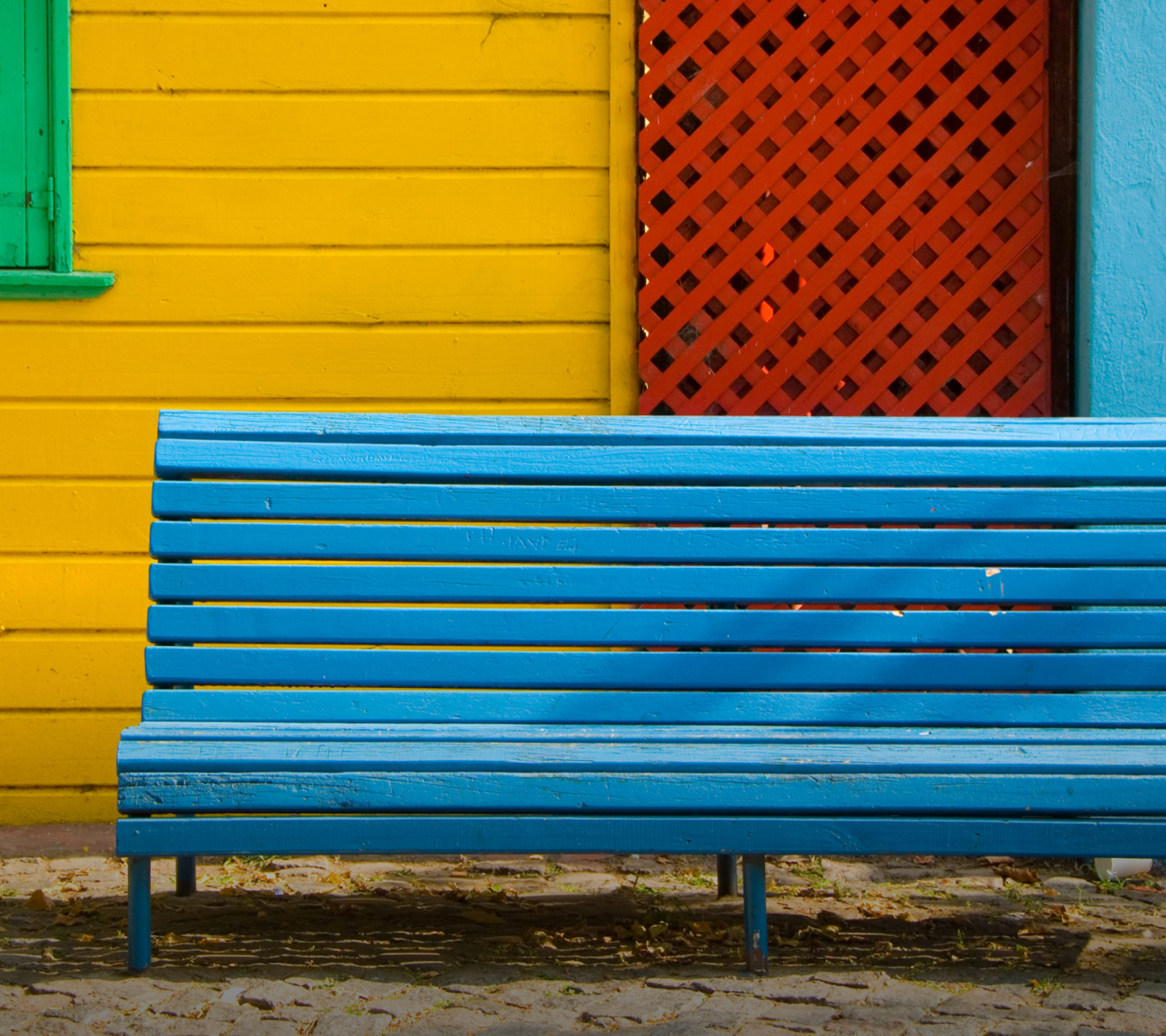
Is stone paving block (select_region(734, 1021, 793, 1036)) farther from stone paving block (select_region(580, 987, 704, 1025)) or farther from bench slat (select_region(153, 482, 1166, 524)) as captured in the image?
bench slat (select_region(153, 482, 1166, 524))

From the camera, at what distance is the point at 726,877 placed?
2674 millimetres

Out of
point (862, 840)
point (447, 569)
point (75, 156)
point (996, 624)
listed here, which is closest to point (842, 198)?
point (996, 624)

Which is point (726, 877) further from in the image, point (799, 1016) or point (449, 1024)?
point (449, 1024)

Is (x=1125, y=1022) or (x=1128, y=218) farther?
(x=1128, y=218)

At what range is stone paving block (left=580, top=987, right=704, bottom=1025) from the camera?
1.95 meters

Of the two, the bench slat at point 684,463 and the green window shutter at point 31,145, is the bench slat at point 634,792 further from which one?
the green window shutter at point 31,145

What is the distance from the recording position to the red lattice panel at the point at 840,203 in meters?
3.18

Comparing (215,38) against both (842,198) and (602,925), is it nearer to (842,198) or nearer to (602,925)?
(842,198)

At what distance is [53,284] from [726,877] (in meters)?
2.40

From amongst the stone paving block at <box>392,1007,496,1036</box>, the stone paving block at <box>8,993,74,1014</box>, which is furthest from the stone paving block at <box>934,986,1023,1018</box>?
the stone paving block at <box>8,993,74,1014</box>

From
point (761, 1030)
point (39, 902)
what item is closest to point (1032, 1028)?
point (761, 1030)

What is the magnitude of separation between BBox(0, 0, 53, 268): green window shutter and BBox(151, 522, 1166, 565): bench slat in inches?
59.5

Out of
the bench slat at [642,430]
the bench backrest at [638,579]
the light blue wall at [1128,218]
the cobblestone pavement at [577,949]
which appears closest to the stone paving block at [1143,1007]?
the cobblestone pavement at [577,949]

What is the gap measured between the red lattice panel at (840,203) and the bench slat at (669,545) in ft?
3.33
